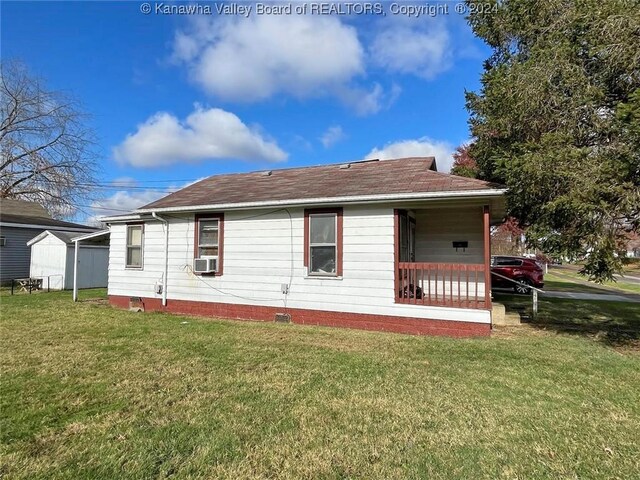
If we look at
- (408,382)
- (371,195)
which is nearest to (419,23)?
(371,195)

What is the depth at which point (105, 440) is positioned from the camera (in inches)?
120

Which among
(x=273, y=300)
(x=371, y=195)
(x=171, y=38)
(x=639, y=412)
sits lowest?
(x=639, y=412)

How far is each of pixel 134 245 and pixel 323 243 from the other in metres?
5.96

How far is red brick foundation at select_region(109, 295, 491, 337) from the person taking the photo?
7.30 metres

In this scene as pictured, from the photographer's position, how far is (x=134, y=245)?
10.9 metres

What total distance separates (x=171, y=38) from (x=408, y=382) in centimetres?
1187

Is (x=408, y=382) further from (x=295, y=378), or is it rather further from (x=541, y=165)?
(x=541, y=165)

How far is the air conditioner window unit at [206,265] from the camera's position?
9.49 metres

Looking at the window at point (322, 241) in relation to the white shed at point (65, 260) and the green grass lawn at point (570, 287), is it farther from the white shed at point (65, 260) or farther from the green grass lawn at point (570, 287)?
the green grass lawn at point (570, 287)

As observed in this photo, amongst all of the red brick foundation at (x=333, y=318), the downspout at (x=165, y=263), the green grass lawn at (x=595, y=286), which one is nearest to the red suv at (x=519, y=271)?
the green grass lawn at (x=595, y=286)

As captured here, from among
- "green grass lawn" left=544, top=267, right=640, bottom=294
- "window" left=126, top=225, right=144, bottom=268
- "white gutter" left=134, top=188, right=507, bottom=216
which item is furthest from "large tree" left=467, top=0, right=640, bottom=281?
"green grass lawn" left=544, top=267, right=640, bottom=294

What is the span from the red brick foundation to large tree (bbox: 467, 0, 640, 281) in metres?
2.20

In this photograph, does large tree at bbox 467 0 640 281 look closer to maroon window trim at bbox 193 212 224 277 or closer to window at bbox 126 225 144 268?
maroon window trim at bbox 193 212 224 277

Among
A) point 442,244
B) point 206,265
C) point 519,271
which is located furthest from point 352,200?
point 519,271
